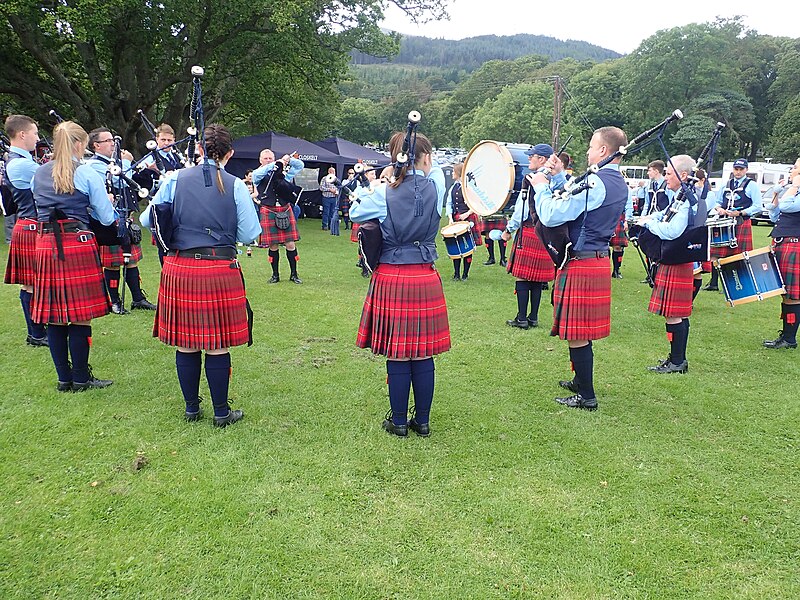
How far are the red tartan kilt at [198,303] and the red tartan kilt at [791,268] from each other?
465cm

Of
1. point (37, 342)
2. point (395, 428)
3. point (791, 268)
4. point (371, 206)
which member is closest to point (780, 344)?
point (791, 268)

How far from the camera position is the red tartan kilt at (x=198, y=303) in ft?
10.1

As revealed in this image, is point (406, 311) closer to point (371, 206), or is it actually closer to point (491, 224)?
point (371, 206)

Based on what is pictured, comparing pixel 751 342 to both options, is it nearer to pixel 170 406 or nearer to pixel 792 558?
pixel 792 558

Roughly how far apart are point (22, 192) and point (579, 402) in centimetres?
398

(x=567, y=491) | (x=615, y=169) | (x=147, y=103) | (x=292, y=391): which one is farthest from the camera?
(x=147, y=103)

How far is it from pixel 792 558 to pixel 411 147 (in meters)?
Answer: 2.47

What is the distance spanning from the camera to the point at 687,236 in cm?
412

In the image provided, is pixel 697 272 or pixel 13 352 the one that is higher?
pixel 697 272

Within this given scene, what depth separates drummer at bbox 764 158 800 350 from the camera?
4984mm

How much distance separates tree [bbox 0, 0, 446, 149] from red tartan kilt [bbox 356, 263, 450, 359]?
10.5 m

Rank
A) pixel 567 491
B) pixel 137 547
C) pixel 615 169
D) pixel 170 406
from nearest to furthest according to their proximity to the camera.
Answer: pixel 137 547, pixel 567 491, pixel 615 169, pixel 170 406

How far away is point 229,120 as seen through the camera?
834 inches

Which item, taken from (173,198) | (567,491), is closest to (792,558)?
(567,491)
